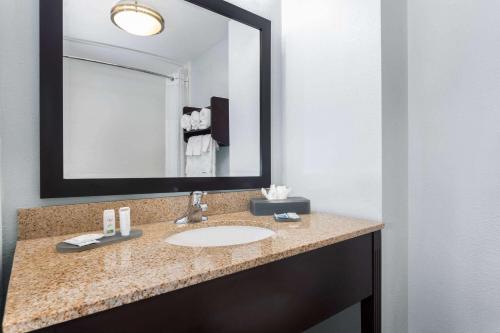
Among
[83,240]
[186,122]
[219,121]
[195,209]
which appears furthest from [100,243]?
[219,121]

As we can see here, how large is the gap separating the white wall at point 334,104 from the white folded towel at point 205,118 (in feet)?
1.48

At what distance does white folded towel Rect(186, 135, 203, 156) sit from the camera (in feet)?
3.82

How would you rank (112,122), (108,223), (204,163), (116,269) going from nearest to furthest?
(116,269), (108,223), (112,122), (204,163)

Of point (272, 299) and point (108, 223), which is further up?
point (108, 223)

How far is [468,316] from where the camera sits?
1.01 m

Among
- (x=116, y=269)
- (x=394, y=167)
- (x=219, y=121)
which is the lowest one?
(x=116, y=269)

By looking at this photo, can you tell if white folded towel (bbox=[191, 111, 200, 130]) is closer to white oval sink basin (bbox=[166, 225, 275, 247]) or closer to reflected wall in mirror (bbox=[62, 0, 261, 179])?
reflected wall in mirror (bbox=[62, 0, 261, 179])

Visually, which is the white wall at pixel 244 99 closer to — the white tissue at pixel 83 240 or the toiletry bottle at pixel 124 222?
the toiletry bottle at pixel 124 222

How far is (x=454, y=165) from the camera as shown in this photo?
3.47ft

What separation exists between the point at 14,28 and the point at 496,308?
1.85 meters

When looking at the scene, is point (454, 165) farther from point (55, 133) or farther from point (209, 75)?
point (55, 133)

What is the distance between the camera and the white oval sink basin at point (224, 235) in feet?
3.25

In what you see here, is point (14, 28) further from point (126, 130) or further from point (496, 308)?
point (496, 308)

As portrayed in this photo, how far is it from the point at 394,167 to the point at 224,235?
763mm
